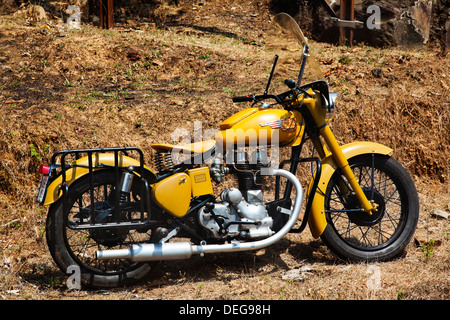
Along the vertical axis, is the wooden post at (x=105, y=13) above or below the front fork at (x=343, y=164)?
above

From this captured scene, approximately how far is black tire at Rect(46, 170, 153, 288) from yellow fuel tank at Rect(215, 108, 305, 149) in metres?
0.99

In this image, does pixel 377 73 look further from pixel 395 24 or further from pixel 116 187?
pixel 116 187

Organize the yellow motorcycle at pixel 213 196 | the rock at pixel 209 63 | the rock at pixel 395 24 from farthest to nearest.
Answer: the rock at pixel 395 24 → the rock at pixel 209 63 → the yellow motorcycle at pixel 213 196

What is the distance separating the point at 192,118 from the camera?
6.31 meters

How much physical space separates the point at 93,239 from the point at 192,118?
2532 millimetres

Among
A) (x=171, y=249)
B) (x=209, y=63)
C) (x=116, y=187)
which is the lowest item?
(x=171, y=249)

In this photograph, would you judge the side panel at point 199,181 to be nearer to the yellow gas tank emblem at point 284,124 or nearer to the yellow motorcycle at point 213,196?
the yellow motorcycle at point 213,196

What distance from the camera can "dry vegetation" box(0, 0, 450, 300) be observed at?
421 cm

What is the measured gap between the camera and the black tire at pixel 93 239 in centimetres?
399

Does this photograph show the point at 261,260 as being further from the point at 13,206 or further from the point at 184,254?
the point at 13,206

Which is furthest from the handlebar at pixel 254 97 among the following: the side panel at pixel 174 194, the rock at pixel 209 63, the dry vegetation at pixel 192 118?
the rock at pixel 209 63

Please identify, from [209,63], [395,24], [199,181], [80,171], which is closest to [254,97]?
[199,181]

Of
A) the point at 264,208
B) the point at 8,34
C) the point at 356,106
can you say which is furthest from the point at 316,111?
the point at 8,34
